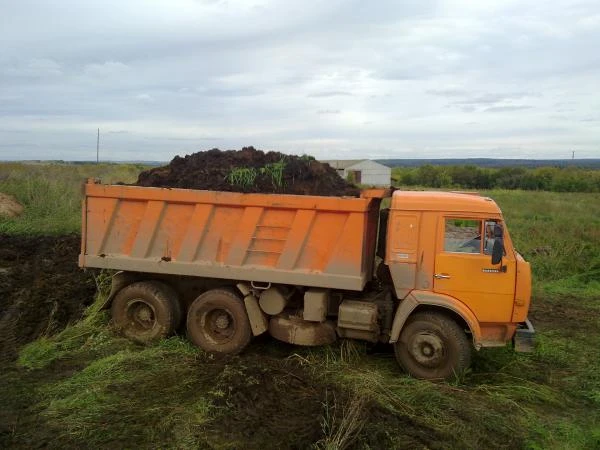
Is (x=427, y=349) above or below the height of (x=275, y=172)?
below

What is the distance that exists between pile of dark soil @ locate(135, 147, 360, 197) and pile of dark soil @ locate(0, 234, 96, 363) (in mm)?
2080

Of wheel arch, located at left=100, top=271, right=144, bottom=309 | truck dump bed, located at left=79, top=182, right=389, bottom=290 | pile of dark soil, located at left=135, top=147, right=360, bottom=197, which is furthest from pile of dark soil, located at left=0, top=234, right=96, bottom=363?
pile of dark soil, located at left=135, top=147, right=360, bottom=197

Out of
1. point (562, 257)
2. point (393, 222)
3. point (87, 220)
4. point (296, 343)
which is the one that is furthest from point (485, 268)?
point (562, 257)

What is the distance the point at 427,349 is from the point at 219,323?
2566mm

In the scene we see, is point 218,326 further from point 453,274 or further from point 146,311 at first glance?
point 453,274

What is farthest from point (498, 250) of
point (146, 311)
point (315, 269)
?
point (146, 311)

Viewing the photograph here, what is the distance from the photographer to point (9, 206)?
18.7 m

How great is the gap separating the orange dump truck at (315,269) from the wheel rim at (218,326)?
1 centimetres

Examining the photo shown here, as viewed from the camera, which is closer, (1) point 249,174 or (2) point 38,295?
(1) point 249,174

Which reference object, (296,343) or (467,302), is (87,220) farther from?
(467,302)

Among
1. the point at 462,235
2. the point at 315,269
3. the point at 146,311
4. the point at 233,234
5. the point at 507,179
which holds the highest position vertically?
the point at 507,179

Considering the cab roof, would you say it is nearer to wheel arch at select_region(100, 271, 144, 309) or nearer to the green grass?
wheel arch at select_region(100, 271, 144, 309)

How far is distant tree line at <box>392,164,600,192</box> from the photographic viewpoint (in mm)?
60369

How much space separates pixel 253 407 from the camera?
17.2 ft
